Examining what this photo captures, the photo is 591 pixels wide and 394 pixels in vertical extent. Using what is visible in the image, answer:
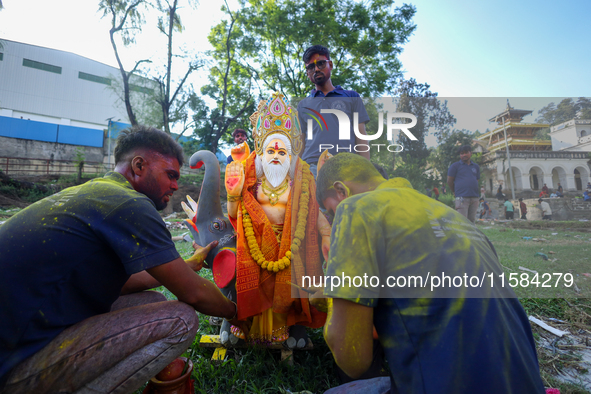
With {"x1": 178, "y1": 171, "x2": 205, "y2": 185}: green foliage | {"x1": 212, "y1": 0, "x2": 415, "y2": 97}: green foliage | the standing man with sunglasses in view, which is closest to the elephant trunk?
the standing man with sunglasses

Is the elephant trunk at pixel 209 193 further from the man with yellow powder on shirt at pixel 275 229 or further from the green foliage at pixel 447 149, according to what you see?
the green foliage at pixel 447 149

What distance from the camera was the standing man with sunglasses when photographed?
3242 mm

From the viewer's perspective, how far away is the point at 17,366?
1.34 m

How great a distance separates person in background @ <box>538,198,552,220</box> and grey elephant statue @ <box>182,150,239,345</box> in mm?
5405

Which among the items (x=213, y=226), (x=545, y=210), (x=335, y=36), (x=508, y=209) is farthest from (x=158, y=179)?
(x=335, y=36)

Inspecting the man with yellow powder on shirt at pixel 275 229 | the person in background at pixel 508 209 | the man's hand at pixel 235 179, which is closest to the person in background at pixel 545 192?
the person in background at pixel 508 209

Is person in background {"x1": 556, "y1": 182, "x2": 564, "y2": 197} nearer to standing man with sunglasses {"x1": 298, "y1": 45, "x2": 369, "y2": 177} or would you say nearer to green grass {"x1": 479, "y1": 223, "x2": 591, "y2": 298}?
green grass {"x1": 479, "y1": 223, "x2": 591, "y2": 298}

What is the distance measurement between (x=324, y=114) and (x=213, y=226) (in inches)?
66.0

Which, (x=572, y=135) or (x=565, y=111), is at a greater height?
(x=565, y=111)

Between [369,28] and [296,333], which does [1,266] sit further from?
[369,28]

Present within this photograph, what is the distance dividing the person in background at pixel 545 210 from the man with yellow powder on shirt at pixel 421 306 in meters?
5.28

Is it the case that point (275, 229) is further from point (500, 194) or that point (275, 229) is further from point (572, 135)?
point (500, 194)

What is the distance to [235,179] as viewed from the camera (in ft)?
8.52

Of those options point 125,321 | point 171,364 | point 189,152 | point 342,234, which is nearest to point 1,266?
point 125,321
